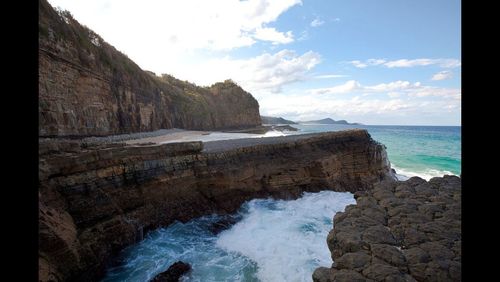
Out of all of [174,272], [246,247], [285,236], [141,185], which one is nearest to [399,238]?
[174,272]

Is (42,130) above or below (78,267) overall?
above

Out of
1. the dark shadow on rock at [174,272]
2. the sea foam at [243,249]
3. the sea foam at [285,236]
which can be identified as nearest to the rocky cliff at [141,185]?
the sea foam at [243,249]

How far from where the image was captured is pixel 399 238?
168 inches

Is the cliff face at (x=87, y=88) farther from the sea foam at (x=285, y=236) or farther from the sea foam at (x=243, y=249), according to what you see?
the sea foam at (x=285, y=236)

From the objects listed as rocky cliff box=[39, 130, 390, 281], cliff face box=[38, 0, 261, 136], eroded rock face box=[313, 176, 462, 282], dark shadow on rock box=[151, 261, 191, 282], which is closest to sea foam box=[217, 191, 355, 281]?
rocky cliff box=[39, 130, 390, 281]

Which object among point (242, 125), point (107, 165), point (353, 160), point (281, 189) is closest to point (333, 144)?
point (353, 160)

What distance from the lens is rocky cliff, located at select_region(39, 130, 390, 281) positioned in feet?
26.7

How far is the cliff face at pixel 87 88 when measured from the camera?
15.4m

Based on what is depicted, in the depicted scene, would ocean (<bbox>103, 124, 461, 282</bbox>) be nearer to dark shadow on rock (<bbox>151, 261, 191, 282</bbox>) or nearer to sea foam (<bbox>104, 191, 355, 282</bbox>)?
sea foam (<bbox>104, 191, 355, 282</bbox>)

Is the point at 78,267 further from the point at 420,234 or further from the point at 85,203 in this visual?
the point at 420,234

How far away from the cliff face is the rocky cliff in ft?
21.4

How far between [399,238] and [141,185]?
10179mm
